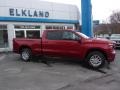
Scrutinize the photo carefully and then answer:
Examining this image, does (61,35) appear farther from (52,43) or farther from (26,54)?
(26,54)

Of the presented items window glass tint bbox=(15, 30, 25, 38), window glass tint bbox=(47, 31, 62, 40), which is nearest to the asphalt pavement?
window glass tint bbox=(47, 31, 62, 40)

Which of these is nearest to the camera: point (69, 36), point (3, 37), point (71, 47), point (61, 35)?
point (71, 47)

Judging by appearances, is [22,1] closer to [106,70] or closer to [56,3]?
[56,3]

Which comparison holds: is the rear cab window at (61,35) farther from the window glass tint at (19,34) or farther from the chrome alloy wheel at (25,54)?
the window glass tint at (19,34)

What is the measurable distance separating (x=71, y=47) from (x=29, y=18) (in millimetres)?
11609

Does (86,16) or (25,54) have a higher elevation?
(86,16)

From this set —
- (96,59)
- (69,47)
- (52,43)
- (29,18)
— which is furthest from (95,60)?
(29,18)

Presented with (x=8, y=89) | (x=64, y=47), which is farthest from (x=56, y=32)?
(x=8, y=89)

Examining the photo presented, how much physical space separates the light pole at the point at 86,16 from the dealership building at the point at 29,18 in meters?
4.62

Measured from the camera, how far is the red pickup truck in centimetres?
1281

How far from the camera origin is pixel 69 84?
9078mm

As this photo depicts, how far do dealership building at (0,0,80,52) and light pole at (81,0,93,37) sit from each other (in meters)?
4.62

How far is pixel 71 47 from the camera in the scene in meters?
13.4

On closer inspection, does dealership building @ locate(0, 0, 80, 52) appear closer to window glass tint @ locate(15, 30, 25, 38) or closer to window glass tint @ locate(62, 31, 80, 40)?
window glass tint @ locate(15, 30, 25, 38)
